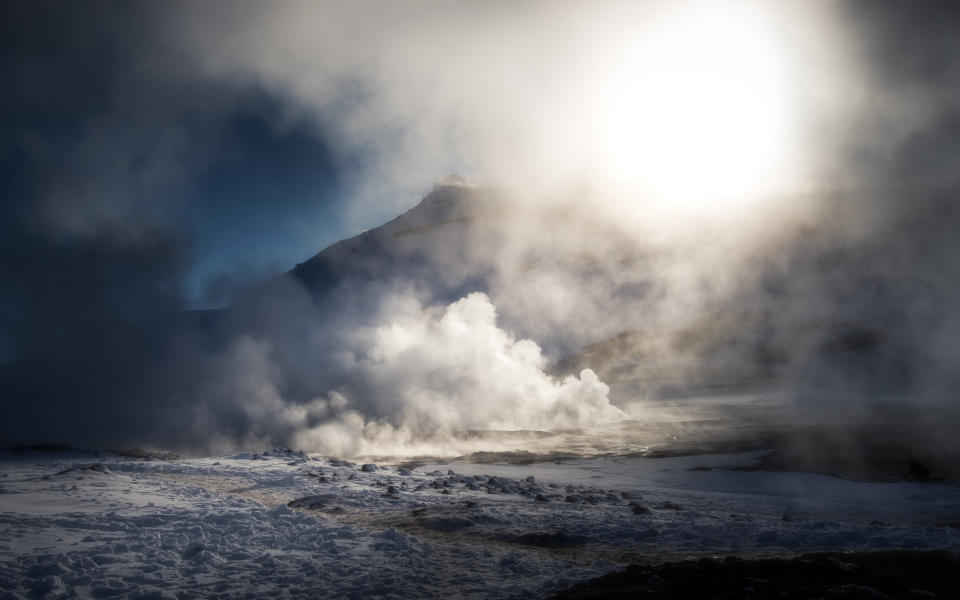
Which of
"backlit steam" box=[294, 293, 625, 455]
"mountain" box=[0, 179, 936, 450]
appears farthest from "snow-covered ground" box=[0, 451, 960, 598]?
"mountain" box=[0, 179, 936, 450]

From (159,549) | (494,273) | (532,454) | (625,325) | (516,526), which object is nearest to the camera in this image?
(159,549)

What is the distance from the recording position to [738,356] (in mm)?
33594

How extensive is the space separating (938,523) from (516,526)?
255 inches

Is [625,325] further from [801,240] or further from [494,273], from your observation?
[801,240]

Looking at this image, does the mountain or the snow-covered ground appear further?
the mountain

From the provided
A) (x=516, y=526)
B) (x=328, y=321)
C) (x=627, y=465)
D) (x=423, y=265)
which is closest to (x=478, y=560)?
(x=516, y=526)

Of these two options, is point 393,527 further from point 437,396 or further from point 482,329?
point 482,329

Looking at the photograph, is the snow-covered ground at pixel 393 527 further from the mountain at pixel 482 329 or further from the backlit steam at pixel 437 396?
the mountain at pixel 482 329

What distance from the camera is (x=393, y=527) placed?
287 inches

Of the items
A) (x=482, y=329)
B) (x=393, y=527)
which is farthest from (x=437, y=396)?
(x=393, y=527)

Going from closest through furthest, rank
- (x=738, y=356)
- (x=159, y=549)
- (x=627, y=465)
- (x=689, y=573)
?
1. (x=689, y=573)
2. (x=159, y=549)
3. (x=627, y=465)
4. (x=738, y=356)

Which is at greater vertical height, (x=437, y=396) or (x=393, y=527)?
(x=437, y=396)

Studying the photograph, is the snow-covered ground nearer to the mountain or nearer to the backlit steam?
the backlit steam

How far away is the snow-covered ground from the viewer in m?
5.21
